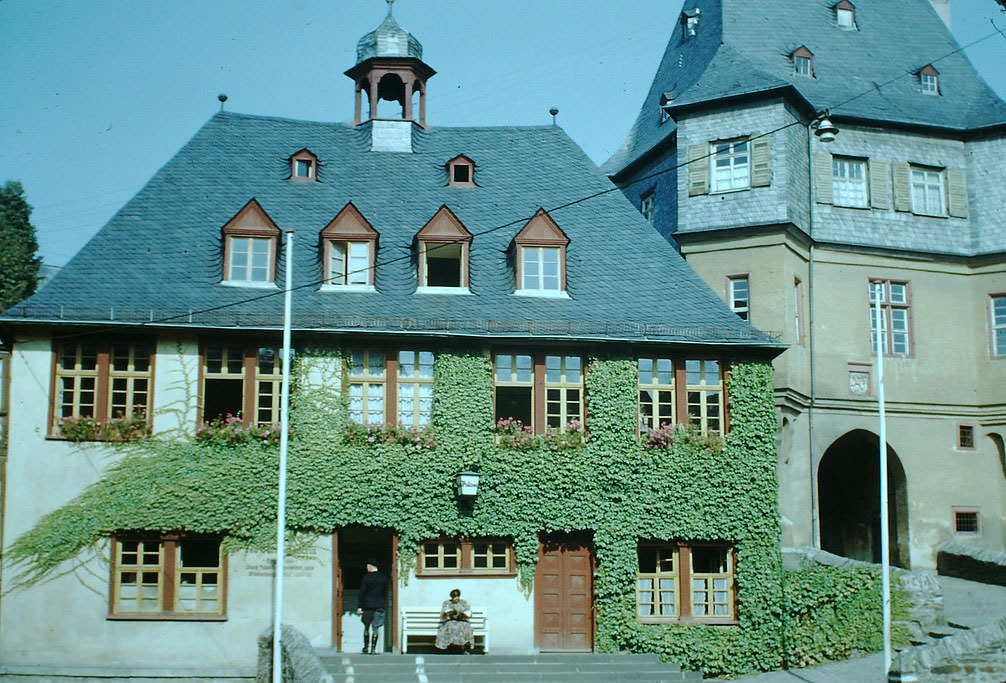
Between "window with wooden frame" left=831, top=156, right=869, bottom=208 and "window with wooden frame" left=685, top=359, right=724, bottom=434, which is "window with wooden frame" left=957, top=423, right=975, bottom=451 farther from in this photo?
"window with wooden frame" left=685, top=359, right=724, bottom=434

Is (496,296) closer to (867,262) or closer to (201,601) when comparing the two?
(201,601)

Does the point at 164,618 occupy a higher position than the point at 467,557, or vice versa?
the point at 467,557

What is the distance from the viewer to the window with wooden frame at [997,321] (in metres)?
32.7

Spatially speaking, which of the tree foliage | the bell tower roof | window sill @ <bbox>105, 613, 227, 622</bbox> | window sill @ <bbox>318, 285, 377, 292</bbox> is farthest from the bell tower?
the tree foliage

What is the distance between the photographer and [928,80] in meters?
34.6

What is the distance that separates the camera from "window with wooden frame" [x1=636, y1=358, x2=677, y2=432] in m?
25.9

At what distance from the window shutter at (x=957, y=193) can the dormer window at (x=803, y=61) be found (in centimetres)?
471

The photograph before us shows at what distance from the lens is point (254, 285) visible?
1027 inches

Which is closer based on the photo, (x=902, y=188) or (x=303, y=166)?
(x=303, y=166)

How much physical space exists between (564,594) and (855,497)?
13.1 metres

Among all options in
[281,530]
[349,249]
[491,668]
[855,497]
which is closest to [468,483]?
[491,668]

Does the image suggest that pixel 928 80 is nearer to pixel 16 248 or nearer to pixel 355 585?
pixel 355 585

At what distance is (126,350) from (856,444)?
19.9 meters

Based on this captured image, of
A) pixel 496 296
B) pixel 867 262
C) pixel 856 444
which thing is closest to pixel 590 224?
pixel 496 296
